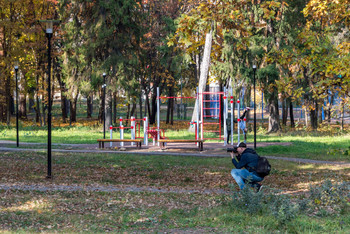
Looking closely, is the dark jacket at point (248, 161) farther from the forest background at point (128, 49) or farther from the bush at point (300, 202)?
the forest background at point (128, 49)

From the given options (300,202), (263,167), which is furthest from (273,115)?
(300,202)

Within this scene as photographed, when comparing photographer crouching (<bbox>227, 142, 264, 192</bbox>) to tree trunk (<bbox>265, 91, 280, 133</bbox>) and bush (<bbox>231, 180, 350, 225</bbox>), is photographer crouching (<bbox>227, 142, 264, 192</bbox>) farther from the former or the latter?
tree trunk (<bbox>265, 91, 280, 133</bbox>)

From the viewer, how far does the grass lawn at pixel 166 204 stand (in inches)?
301

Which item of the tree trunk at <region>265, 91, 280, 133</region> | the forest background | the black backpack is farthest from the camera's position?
the tree trunk at <region>265, 91, 280, 133</region>

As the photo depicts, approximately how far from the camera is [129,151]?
19.1 metres

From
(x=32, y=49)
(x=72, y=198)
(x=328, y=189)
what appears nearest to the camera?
(x=328, y=189)

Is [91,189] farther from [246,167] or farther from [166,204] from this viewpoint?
[246,167]

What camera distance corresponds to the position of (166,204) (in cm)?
955

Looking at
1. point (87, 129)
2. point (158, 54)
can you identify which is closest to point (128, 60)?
point (87, 129)

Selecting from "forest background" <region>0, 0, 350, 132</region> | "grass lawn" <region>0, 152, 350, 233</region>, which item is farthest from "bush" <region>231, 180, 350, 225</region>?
"forest background" <region>0, 0, 350, 132</region>

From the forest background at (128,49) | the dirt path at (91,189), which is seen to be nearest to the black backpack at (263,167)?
the dirt path at (91,189)

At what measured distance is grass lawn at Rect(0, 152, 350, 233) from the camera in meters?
7.66

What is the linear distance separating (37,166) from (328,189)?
8978 millimetres

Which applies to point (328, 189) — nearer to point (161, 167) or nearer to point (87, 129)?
point (161, 167)
